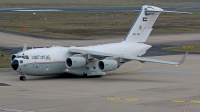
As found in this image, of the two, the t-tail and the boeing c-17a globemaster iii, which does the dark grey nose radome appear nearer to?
the boeing c-17a globemaster iii

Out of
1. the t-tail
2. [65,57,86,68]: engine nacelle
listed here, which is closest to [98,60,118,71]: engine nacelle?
[65,57,86,68]: engine nacelle

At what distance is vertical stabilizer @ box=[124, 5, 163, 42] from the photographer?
48.2 metres

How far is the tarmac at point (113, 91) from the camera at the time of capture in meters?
29.2

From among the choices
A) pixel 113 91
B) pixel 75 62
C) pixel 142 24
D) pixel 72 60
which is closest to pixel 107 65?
pixel 75 62

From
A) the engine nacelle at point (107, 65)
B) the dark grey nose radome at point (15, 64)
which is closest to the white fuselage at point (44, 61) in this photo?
the dark grey nose radome at point (15, 64)

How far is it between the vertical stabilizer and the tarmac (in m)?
3.16

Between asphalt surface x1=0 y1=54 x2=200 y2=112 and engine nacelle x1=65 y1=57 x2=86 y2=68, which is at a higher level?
engine nacelle x1=65 y1=57 x2=86 y2=68

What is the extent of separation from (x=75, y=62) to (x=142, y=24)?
9412mm

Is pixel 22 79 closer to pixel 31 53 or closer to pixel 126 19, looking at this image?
pixel 31 53

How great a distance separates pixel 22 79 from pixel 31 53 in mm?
2298

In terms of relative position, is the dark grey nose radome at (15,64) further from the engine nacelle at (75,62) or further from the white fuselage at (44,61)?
the engine nacelle at (75,62)

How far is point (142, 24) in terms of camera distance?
4856 cm

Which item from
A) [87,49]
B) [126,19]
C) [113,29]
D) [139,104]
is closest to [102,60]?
[87,49]

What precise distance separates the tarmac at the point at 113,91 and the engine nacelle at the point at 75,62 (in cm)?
119
